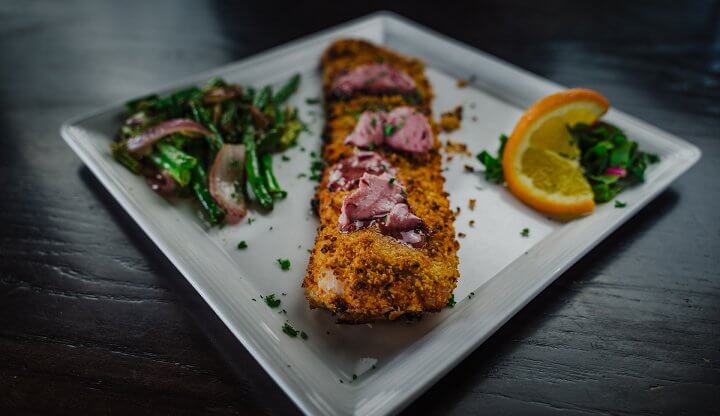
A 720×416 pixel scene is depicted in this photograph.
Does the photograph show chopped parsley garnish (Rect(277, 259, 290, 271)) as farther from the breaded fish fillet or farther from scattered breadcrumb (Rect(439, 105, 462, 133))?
scattered breadcrumb (Rect(439, 105, 462, 133))

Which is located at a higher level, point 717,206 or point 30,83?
point 30,83

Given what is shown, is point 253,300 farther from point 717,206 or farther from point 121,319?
point 717,206

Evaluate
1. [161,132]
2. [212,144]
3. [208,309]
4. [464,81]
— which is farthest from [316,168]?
[464,81]

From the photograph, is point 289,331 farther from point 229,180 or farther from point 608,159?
point 608,159

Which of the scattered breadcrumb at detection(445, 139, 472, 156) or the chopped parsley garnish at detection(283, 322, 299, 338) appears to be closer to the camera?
the chopped parsley garnish at detection(283, 322, 299, 338)

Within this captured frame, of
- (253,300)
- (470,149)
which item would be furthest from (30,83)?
(470,149)

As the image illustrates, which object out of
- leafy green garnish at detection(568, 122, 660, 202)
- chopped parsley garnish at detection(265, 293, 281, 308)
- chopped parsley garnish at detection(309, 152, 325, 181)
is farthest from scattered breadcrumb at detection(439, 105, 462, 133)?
chopped parsley garnish at detection(265, 293, 281, 308)

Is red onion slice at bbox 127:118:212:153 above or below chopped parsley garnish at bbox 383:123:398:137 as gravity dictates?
above

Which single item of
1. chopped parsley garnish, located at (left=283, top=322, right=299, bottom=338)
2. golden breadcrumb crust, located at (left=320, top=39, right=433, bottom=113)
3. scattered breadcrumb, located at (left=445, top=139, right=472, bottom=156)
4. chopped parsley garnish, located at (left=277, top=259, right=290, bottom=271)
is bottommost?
scattered breadcrumb, located at (left=445, top=139, right=472, bottom=156)
